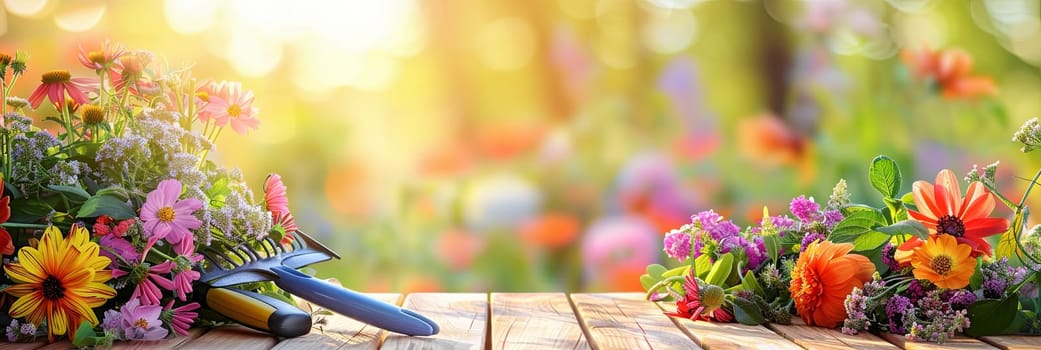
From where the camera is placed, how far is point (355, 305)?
4.51 feet

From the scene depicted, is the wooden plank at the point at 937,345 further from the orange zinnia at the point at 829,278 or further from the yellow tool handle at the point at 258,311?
the yellow tool handle at the point at 258,311

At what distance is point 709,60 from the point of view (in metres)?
3.46

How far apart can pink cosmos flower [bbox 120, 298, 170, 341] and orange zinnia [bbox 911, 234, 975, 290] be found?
1098 millimetres

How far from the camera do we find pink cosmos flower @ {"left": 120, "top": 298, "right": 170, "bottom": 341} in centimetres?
125

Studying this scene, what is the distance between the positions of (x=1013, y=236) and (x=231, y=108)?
4.04 feet

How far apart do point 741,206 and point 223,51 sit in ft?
5.67

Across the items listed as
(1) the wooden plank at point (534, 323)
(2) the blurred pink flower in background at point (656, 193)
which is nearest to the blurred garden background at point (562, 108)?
(2) the blurred pink flower in background at point (656, 193)

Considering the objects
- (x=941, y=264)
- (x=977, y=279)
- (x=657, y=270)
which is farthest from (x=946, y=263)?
(x=657, y=270)

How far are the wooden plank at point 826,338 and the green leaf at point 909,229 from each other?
0.54ft

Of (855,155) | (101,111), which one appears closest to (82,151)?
(101,111)

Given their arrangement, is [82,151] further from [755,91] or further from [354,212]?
[755,91]

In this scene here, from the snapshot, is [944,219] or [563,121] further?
[563,121]

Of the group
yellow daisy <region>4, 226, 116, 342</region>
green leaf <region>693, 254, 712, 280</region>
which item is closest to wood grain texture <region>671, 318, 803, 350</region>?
green leaf <region>693, 254, 712, 280</region>

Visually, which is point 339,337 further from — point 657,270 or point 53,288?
point 657,270
